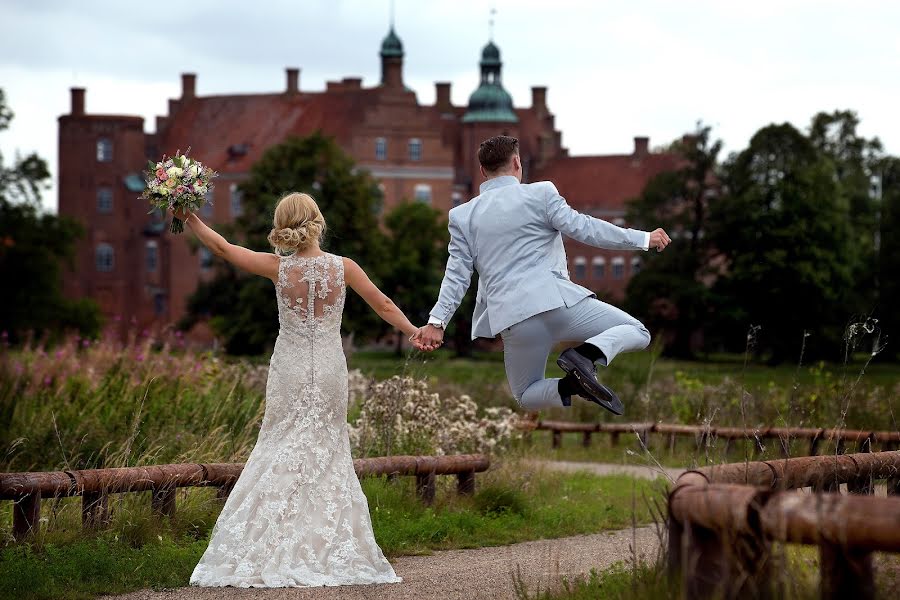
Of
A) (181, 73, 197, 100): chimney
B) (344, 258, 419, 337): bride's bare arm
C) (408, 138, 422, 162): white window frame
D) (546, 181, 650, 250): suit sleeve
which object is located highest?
(181, 73, 197, 100): chimney

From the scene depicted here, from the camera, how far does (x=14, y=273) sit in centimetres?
6072

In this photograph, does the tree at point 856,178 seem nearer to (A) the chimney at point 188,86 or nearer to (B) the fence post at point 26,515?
(A) the chimney at point 188,86

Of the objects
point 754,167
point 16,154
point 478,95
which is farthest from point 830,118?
point 16,154

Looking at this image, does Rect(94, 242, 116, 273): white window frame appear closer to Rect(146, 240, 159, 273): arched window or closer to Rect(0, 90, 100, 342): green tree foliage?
Rect(146, 240, 159, 273): arched window

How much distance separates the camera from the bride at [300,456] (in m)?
7.65

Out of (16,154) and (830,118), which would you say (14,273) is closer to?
(16,154)

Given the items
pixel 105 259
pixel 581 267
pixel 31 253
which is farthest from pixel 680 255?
pixel 105 259

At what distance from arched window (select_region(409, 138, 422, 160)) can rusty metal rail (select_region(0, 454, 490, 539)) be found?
81.0 meters

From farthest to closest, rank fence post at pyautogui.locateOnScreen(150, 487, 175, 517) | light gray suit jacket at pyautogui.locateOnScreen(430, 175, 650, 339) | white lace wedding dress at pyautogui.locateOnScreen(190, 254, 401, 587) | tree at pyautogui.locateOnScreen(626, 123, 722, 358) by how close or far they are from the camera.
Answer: tree at pyautogui.locateOnScreen(626, 123, 722, 358), fence post at pyautogui.locateOnScreen(150, 487, 175, 517), light gray suit jacket at pyautogui.locateOnScreen(430, 175, 650, 339), white lace wedding dress at pyautogui.locateOnScreen(190, 254, 401, 587)

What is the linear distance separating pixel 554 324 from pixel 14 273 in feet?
183

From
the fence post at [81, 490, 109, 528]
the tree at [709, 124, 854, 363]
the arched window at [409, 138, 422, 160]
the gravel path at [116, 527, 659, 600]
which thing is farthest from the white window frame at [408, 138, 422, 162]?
the fence post at [81, 490, 109, 528]

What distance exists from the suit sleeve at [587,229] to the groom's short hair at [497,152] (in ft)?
0.95

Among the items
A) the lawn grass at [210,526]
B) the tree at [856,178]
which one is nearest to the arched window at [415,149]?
the tree at [856,178]

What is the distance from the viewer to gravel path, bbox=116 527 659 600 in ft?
23.7
